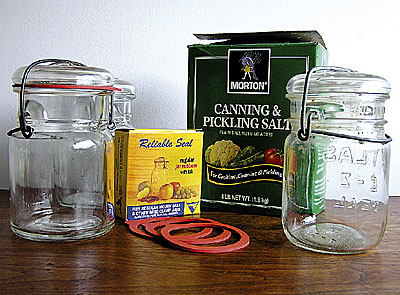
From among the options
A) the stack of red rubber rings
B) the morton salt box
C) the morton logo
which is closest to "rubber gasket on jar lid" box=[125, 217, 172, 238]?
the stack of red rubber rings

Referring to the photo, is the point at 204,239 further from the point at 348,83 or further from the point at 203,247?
the point at 348,83

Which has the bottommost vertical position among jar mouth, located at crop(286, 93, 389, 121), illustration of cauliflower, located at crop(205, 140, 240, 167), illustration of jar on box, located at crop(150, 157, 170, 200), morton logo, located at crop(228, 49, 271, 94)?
illustration of jar on box, located at crop(150, 157, 170, 200)

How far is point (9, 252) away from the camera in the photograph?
71 centimetres

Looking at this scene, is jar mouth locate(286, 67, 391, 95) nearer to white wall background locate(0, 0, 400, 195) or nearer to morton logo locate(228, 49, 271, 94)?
morton logo locate(228, 49, 271, 94)

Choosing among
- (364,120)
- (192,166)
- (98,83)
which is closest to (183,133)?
(192,166)

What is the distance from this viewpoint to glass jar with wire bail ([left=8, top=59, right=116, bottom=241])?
0.76m

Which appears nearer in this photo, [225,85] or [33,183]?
[33,183]

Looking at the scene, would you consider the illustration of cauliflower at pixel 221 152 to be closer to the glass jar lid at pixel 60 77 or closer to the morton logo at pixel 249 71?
the morton logo at pixel 249 71

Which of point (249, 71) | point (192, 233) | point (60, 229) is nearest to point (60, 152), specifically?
point (60, 229)

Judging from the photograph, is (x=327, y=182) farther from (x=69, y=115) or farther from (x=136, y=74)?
(x=136, y=74)

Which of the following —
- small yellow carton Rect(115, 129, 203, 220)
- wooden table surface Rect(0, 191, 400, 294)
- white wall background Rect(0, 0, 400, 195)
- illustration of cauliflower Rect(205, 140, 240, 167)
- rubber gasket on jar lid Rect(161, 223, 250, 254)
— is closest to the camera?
wooden table surface Rect(0, 191, 400, 294)

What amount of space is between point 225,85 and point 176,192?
9.6 inches

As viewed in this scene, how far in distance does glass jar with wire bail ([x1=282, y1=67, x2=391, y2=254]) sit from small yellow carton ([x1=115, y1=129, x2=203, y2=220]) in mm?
202

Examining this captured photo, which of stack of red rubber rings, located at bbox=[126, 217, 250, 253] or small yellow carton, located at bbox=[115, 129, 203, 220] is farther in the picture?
small yellow carton, located at bbox=[115, 129, 203, 220]
